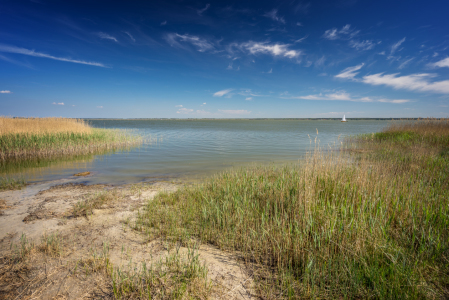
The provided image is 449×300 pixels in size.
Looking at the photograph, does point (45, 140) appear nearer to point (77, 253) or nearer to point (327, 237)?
point (77, 253)

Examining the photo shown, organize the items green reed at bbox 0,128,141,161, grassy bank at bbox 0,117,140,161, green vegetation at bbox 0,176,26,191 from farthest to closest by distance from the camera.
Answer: grassy bank at bbox 0,117,140,161
green reed at bbox 0,128,141,161
green vegetation at bbox 0,176,26,191

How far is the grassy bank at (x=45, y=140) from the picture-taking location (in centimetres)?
1391

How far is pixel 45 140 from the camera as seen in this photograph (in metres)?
15.3

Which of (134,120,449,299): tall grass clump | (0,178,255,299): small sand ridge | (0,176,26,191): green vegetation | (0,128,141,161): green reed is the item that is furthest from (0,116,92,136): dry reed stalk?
(134,120,449,299): tall grass clump

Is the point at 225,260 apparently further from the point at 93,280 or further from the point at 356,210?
the point at 356,210

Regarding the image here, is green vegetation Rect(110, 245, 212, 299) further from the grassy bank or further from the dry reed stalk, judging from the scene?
the dry reed stalk

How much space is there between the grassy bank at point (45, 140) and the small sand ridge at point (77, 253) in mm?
10781

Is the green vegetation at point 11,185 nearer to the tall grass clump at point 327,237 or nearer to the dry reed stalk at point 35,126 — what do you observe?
the tall grass clump at point 327,237

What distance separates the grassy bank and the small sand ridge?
1078 cm

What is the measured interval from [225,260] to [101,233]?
2.72 meters

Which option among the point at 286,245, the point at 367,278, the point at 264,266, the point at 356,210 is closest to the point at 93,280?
the point at 264,266

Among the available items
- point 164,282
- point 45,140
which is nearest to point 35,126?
point 45,140

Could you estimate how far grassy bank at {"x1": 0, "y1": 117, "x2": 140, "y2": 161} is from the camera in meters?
13.9

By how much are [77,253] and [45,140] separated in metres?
16.0
